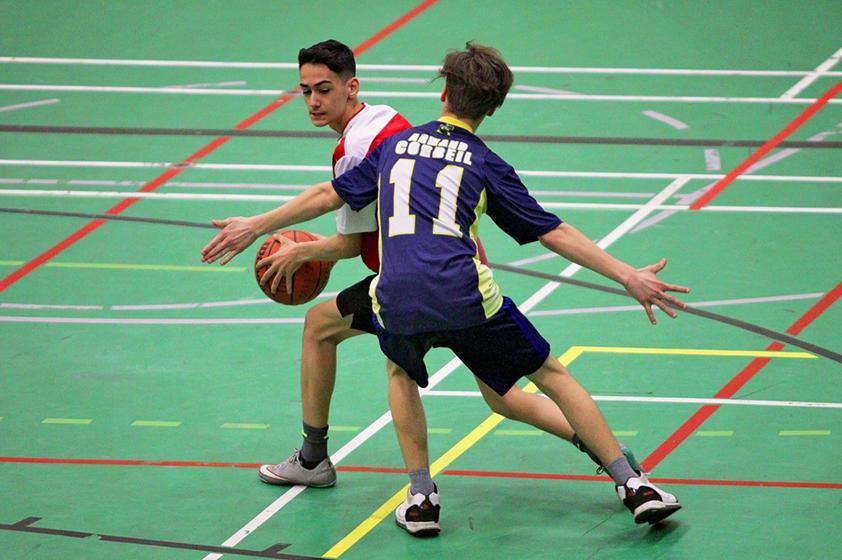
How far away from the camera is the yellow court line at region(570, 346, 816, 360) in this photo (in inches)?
374

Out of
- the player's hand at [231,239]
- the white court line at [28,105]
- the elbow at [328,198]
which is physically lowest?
the white court line at [28,105]

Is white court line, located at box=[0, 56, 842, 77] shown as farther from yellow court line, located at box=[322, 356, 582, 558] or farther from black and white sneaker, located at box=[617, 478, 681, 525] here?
black and white sneaker, located at box=[617, 478, 681, 525]

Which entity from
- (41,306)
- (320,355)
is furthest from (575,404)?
(41,306)

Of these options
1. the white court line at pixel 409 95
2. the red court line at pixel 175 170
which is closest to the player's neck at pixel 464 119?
the red court line at pixel 175 170

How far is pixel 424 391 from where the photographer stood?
916cm

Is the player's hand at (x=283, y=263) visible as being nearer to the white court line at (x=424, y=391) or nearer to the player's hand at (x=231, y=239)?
the player's hand at (x=231, y=239)

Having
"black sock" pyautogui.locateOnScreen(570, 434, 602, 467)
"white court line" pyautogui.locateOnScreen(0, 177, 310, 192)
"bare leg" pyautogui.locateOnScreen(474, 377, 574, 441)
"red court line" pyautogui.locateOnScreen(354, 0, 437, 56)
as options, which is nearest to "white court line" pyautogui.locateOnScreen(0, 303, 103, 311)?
"white court line" pyautogui.locateOnScreen(0, 177, 310, 192)

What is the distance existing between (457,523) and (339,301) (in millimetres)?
1259

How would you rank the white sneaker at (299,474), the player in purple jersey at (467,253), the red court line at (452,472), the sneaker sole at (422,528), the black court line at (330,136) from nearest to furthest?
the player in purple jersey at (467,253) < the sneaker sole at (422,528) < the red court line at (452,472) < the white sneaker at (299,474) < the black court line at (330,136)

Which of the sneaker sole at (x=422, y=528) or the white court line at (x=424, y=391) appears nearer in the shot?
the sneaker sole at (x=422, y=528)

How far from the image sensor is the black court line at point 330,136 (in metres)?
13.7

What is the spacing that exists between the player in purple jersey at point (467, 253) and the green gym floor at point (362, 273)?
0.78 metres

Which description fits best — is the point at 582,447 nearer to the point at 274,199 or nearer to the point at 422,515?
the point at 422,515

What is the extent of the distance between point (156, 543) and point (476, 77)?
2720 mm
